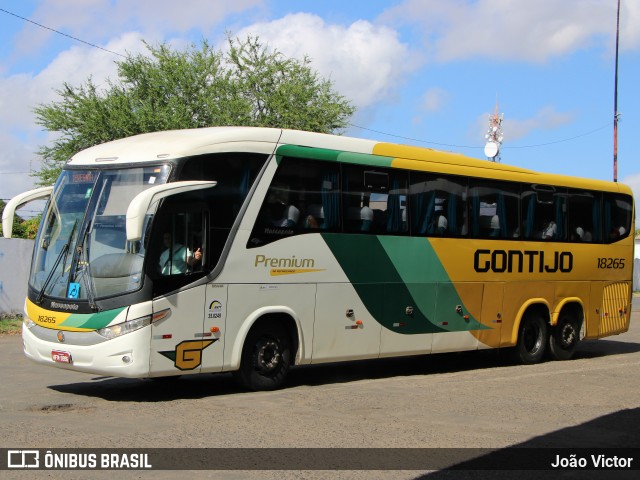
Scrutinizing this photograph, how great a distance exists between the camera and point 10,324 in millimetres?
21188

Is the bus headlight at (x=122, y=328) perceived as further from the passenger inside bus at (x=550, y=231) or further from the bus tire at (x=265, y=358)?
the passenger inside bus at (x=550, y=231)

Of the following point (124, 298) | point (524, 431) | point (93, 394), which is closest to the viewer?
point (524, 431)

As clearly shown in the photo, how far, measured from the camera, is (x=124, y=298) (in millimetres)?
10766

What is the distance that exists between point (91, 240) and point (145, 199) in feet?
4.21

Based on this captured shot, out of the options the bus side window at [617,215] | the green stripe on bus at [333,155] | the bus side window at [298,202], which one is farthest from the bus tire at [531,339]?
the bus side window at [298,202]

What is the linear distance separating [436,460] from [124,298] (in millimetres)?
4599

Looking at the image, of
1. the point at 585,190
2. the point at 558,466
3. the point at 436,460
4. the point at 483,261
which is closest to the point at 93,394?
the point at 436,460

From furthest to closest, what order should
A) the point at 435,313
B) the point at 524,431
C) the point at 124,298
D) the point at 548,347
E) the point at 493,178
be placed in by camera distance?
the point at 548,347, the point at 493,178, the point at 435,313, the point at 124,298, the point at 524,431

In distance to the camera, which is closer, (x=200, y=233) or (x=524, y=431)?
(x=524, y=431)

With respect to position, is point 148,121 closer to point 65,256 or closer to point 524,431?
point 65,256

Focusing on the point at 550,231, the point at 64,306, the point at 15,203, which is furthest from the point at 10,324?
the point at 550,231

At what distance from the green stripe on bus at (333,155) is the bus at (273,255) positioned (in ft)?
0.07

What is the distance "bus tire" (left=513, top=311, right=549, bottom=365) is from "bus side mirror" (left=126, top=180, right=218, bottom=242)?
8.08 metres

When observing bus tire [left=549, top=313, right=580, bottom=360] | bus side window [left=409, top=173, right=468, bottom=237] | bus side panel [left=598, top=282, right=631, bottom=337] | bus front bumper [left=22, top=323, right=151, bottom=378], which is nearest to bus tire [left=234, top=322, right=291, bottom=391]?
bus front bumper [left=22, top=323, right=151, bottom=378]
